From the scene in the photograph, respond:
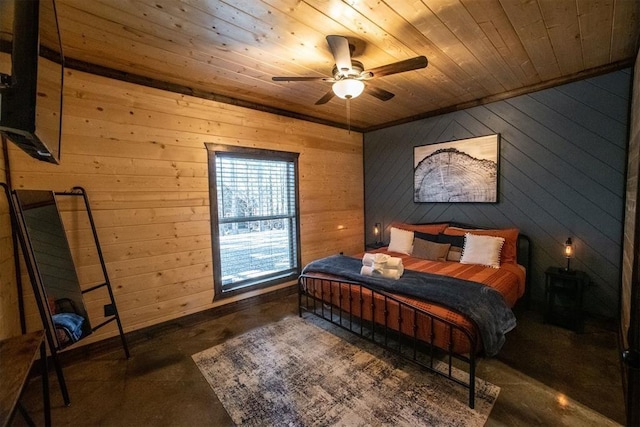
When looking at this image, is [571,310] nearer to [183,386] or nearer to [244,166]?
[183,386]

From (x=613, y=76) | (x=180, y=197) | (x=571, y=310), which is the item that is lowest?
(x=571, y=310)

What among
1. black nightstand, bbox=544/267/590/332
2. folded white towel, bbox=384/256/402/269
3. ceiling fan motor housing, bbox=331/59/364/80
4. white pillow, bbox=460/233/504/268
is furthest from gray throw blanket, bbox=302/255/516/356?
ceiling fan motor housing, bbox=331/59/364/80

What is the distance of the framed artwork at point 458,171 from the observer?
11.6 ft

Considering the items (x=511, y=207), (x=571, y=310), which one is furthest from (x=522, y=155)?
(x=571, y=310)

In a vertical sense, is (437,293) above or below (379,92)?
below

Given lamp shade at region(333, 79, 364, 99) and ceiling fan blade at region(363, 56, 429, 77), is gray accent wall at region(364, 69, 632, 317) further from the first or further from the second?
lamp shade at region(333, 79, 364, 99)

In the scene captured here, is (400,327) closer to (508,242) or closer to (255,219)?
(508,242)

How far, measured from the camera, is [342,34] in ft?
6.76

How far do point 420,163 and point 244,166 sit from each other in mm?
2653

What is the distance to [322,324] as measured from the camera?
3.03 metres

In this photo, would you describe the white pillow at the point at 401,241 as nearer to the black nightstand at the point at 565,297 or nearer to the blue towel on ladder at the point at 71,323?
the black nightstand at the point at 565,297

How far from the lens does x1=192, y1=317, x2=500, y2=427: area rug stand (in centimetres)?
177

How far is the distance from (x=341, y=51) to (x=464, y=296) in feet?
6.65

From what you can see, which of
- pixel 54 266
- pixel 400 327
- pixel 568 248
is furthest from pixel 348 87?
pixel 568 248
